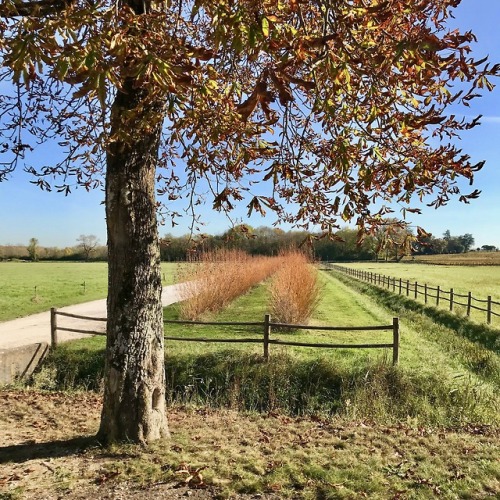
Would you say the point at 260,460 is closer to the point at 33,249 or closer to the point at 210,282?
the point at 210,282

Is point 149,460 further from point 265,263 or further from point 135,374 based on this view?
point 265,263

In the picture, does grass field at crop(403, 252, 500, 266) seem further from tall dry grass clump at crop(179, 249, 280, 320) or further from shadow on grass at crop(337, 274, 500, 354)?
tall dry grass clump at crop(179, 249, 280, 320)

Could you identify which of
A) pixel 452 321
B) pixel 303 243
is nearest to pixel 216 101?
Answer: pixel 303 243

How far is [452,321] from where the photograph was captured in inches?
690

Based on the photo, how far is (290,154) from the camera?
14.3ft

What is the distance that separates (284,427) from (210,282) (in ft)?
37.8

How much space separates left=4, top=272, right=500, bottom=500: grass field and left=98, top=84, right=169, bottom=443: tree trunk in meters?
0.44

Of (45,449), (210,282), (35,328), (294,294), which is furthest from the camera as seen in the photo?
(210,282)

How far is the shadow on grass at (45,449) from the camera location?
5.33 m

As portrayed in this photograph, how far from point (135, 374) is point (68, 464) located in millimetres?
1145

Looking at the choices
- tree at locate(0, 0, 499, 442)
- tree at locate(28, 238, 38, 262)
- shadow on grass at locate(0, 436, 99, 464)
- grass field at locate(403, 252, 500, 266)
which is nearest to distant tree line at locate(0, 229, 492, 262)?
tree at locate(0, 0, 499, 442)

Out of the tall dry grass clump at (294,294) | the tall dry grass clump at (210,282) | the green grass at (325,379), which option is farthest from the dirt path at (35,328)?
the tall dry grass clump at (294,294)

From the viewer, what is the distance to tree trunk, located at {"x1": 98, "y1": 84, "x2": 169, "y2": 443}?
5.28 metres

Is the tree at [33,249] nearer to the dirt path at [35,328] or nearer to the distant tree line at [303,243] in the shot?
the distant tree line at [303,243]
